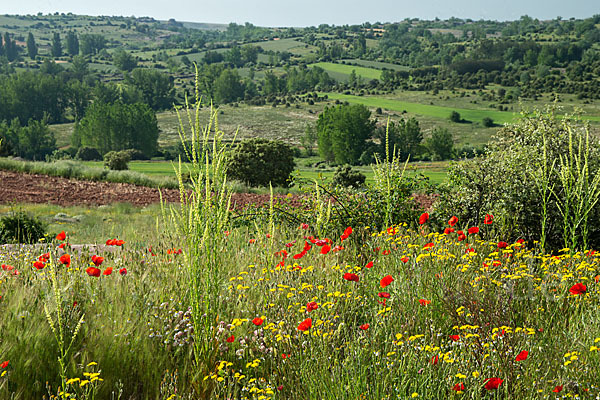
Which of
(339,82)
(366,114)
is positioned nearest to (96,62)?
(339,82)

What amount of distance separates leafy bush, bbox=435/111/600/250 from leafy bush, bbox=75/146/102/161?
261 ft

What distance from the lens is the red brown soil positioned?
16.2 meters

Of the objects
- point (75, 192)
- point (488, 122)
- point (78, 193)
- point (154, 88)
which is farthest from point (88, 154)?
point (488, 122)

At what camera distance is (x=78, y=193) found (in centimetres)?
1778

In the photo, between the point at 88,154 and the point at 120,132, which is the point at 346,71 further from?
the point at 88,154

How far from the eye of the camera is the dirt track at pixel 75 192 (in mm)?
16266

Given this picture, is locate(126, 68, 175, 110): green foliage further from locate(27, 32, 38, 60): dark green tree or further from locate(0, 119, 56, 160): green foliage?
locate(27, 32, 38, 60): dark green tree

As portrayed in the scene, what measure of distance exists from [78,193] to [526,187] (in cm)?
1529

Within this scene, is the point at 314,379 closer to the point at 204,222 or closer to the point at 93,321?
the point at 204,222

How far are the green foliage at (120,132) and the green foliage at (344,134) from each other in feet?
99.5

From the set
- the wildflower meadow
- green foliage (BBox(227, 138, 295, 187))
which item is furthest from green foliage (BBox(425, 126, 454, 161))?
the wildflower meadow

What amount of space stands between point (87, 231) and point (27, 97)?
12483cm

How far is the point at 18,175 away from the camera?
2086 cm

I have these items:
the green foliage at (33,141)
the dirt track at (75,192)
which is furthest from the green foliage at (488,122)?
the dirt track at (75,192)
